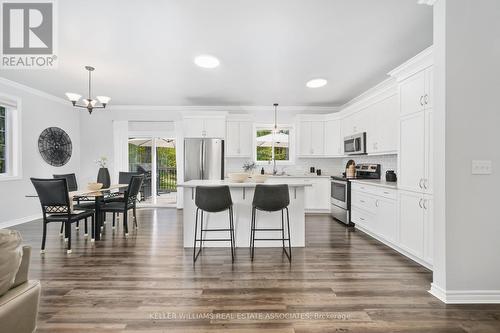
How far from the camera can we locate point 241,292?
7.54 ft

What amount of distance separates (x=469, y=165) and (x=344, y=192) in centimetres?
270

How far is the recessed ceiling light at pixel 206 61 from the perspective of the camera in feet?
11.6

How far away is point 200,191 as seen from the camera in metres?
3.01

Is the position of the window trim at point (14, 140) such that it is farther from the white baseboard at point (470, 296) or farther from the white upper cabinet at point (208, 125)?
the white baseboard at point (470, 296)

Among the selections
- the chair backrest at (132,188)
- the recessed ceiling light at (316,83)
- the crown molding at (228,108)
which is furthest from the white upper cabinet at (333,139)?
the chair backrest at (132,188)

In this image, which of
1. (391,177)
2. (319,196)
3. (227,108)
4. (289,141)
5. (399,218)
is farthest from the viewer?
(289,141)

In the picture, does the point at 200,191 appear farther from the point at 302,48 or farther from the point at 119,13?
the point at 302,48

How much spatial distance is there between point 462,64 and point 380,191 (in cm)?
203

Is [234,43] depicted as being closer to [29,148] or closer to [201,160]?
[201,160]

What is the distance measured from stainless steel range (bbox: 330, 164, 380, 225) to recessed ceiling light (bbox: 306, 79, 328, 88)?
1.94 metres

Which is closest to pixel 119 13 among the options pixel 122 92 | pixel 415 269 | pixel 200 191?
pixel 200 191

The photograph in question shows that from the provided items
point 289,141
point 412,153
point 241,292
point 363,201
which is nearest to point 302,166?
point 289,141

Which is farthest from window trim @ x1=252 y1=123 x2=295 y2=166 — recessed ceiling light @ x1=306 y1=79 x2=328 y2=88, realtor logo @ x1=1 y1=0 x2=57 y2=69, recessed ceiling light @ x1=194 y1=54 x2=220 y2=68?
realtor logo @ x1=1 y1=0 x2=57 y2=69

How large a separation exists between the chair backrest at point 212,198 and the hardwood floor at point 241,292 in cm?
69
